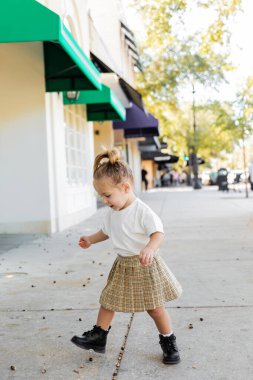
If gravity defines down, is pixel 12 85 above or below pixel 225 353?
above

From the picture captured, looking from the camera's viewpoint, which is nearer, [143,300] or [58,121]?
[143,300]

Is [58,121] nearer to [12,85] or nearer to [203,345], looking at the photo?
[12,85]

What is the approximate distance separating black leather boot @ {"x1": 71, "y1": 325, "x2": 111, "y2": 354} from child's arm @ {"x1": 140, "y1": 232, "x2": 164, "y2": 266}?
2.06ft

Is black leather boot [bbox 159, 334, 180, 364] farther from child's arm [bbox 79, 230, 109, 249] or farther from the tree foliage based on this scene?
the tree foliage

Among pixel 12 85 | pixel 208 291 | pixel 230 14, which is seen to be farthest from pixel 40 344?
pixel 230 14

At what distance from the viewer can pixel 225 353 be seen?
10.5ft

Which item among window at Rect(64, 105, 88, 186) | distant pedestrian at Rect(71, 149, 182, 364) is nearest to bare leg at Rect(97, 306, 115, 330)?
distant pedestrian at Rect(71, 149, 182, 364)

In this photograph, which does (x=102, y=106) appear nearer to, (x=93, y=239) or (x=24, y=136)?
(x=24, y=136)

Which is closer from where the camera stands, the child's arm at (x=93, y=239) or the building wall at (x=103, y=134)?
the child's arm at (x=93, y=239)

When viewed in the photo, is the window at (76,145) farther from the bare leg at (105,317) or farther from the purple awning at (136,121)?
the bare leg at (105,317)

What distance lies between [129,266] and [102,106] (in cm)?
1084

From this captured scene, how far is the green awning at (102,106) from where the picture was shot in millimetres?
11766

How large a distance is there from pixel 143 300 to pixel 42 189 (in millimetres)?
6494

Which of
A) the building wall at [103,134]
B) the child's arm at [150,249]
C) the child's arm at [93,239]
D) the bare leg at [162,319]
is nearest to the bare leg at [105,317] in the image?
the bare leg at [162,319]
